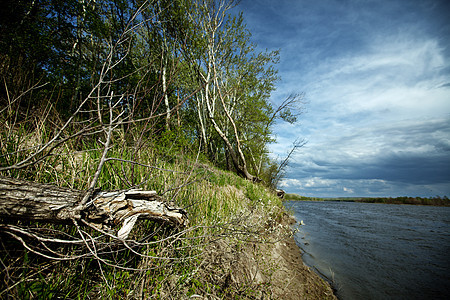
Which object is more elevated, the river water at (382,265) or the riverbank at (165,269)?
the riverbank at (165,269)

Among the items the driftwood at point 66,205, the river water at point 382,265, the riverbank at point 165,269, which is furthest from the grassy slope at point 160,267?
the river water at point 382,265

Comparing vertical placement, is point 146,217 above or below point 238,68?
below

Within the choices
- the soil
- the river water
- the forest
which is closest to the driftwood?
the forest

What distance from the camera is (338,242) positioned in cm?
589

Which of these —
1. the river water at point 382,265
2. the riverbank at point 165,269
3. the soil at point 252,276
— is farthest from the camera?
the river water at point 382,265

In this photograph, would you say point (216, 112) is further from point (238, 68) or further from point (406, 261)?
point (406, 261)

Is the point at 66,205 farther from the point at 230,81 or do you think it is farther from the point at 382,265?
the point at 230,81

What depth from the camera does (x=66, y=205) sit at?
1295mm

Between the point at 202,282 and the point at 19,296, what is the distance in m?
1.55

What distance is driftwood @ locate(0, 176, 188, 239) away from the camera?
3.80 feet

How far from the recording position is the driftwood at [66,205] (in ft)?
3.80

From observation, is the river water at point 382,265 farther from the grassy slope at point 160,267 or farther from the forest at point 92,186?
the forest at point 92,186

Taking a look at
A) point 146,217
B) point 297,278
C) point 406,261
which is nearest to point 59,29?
point 146,217

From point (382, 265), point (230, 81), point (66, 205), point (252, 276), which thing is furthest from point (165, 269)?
point (230, 81)
